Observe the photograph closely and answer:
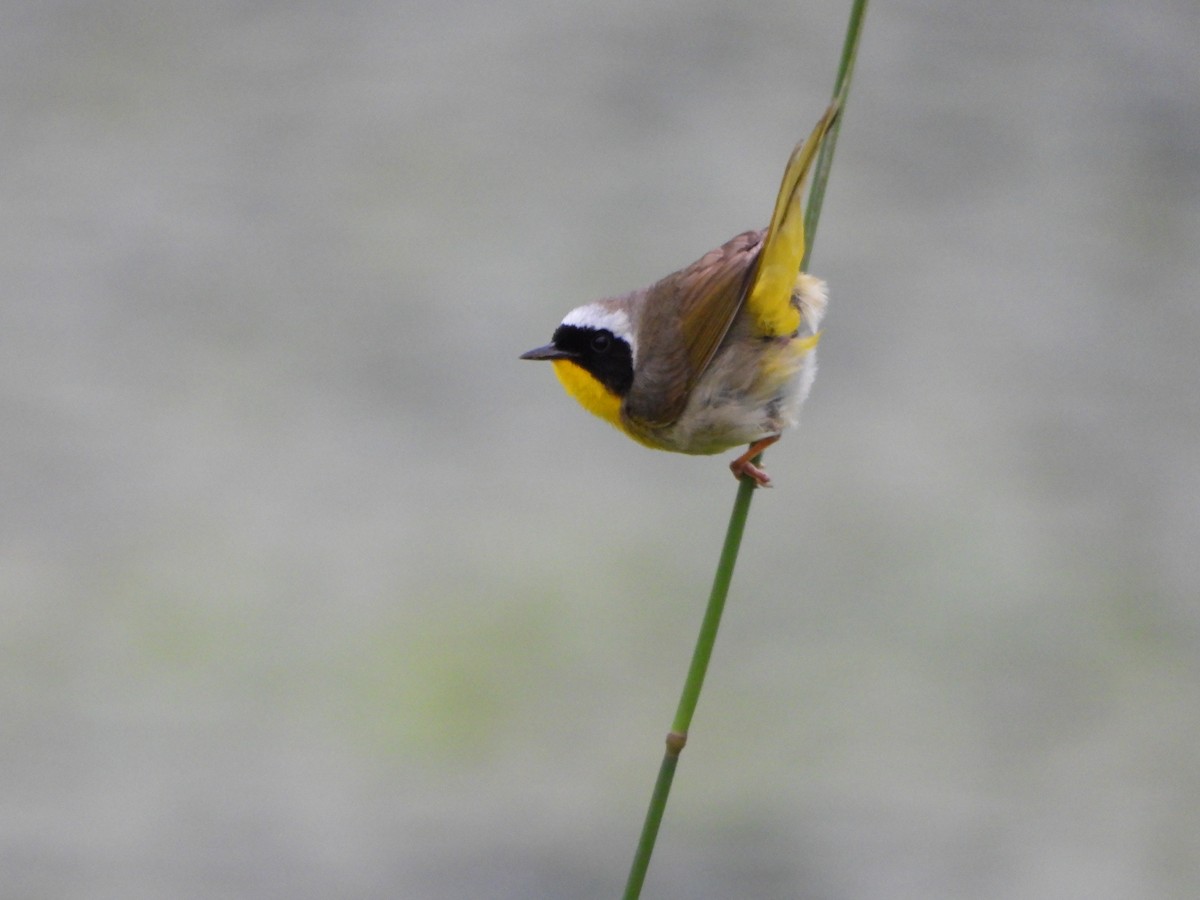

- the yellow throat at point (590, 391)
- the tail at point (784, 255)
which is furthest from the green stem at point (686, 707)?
the yellow throat at point (590, 391)

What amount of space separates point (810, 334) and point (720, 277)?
6.6 inches

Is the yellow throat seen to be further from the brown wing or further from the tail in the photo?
the tail

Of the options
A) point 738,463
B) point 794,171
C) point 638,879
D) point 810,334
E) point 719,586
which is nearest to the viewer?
point 638,879

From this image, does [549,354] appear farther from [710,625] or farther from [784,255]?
[710,625]

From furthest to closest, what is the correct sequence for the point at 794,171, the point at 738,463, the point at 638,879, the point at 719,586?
the point at 738,463 < the point at 794,171 < the point at 719,586 < the point at 638,879

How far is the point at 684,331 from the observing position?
156cm

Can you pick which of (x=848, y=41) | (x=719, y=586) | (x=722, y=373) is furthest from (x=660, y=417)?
(x=848, y=41)

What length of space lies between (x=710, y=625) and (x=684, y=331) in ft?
2.48

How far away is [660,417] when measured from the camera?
5.09 feet

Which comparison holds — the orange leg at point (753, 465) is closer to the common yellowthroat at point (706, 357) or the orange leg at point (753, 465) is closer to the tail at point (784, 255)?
the common yellowthroat at point (706, 357)

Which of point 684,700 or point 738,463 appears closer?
point 684,700

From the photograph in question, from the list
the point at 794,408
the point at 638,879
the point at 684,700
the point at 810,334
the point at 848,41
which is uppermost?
the point at 810,334

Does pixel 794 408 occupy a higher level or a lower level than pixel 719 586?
higher

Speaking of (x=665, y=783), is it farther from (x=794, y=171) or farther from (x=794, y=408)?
(x=794, y=408)
